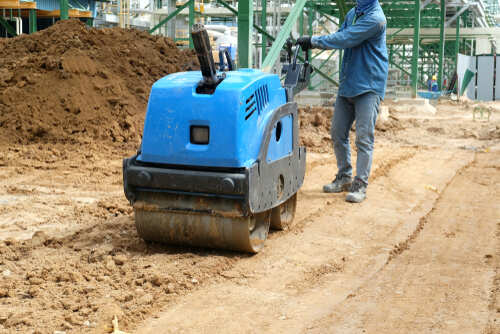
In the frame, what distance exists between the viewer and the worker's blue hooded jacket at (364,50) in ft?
19.1

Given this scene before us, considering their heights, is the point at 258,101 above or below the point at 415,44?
below

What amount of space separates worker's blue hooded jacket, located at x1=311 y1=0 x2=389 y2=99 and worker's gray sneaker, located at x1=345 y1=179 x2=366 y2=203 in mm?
943

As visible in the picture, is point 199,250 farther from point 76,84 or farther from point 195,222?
point 76,84

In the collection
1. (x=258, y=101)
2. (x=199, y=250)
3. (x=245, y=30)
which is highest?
(x=245, y=30)

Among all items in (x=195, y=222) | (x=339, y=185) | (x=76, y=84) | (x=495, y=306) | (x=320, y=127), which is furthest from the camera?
(x=320, y=127)

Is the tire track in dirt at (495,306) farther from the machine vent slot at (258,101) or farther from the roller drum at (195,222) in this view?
the machine vent slot at (258,101)

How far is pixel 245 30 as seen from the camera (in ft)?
23.9

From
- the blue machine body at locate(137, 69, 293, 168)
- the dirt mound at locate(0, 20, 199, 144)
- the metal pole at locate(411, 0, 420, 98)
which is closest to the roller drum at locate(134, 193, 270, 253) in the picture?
the blue machine body at locate(137, 69, 293, 168)

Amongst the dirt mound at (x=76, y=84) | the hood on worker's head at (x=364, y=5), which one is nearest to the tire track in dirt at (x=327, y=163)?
the hood on worker's head at (x=364, y=5)

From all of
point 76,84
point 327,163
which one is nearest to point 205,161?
point 327,163

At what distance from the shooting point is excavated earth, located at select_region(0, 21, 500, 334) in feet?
10.2

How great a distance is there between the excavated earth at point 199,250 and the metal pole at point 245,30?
174cm

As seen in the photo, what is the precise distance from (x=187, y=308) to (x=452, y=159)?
271 inches

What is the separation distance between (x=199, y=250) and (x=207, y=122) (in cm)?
97
